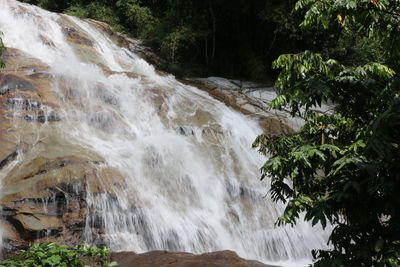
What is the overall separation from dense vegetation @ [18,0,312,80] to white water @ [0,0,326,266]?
5.32m

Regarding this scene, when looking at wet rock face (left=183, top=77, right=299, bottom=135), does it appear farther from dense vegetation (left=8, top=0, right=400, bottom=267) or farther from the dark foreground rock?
dense vegetation (left=8, top=0, right=400, bottom=267)

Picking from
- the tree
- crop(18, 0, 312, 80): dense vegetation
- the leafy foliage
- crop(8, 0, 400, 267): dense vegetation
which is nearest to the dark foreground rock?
crop(8, 0, 400, 267): dense vegetation

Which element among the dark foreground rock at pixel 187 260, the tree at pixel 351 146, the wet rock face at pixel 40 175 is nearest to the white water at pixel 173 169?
the wet rock face at pixel 40 175

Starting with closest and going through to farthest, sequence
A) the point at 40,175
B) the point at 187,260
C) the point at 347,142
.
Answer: the point at 347,142 → the point at 187,260 → the point at 40,175

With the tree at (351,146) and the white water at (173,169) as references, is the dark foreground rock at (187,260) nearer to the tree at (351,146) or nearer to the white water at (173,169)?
the tree at (351,146)

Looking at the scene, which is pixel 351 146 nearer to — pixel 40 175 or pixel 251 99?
pixel 40 175

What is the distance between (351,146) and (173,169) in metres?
5.58

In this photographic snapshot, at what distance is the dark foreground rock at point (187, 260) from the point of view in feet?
14.6

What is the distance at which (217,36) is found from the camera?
60.7 feet

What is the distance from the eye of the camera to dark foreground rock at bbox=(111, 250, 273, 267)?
175 inches

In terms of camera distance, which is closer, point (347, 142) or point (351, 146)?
point (351, 146)

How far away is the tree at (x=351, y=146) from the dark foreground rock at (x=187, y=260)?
1.19 metres

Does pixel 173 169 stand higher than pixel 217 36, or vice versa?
pixel 217 36

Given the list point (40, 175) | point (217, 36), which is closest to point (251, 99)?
point (217, 36)
